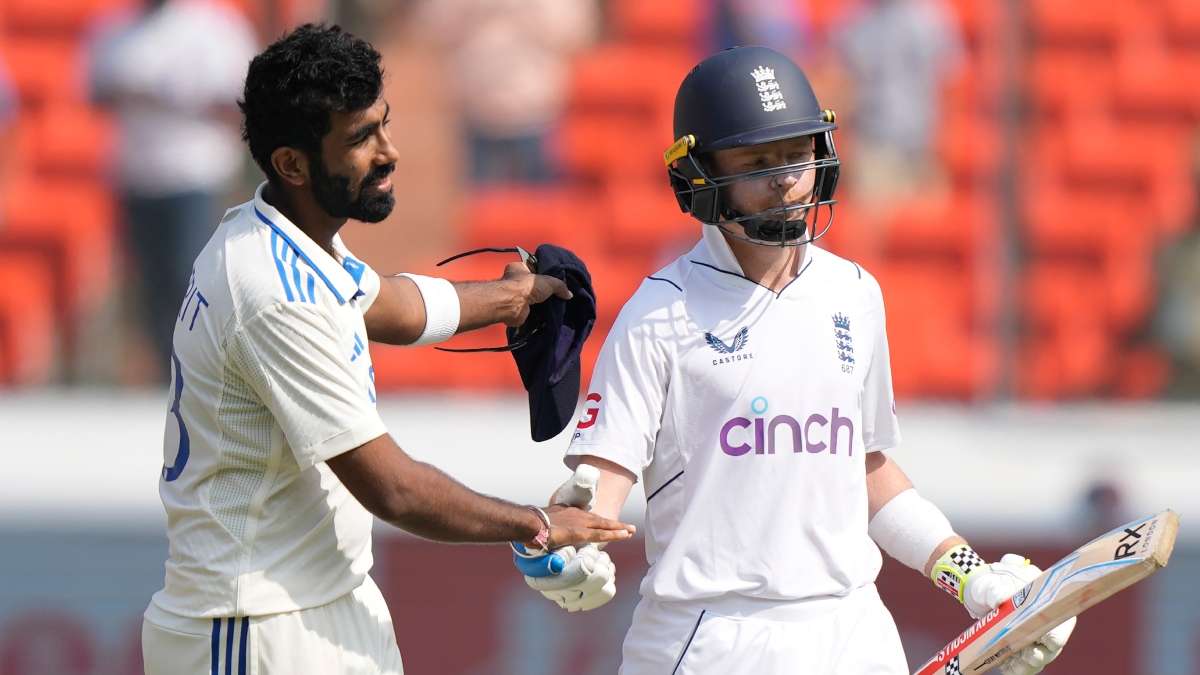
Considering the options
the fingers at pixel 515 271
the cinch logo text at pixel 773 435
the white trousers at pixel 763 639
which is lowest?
the white trousers at pixel 763 639

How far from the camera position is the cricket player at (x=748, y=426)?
3.13 metres

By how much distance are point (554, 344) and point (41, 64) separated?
5319mm

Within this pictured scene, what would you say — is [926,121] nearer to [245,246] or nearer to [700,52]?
[700,52]

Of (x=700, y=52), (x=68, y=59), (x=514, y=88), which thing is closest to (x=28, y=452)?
(x=68, y=59)

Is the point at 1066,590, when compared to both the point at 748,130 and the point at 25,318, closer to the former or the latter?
the point at 748,130

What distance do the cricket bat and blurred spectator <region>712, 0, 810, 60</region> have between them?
523 centimetres

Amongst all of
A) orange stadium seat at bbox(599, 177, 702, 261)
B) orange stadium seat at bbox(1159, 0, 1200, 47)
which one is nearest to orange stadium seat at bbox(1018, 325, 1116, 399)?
orange stadium seat at bbox(1159, 0, 1200, 47)

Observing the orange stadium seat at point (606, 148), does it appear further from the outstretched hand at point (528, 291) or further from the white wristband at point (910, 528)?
the white wristband at point (910, 528)

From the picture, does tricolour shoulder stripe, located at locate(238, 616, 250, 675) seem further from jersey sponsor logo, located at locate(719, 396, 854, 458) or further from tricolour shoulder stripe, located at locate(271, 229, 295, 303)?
jersey sponsor logo, located at locate(719, 396, 854, 458)

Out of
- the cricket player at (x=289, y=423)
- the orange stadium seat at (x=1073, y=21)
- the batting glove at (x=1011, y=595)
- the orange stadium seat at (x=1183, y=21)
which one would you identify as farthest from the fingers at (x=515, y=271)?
the orange stadium seat at (x=1183, y=21)

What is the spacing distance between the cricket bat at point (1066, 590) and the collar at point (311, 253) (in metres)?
1.37

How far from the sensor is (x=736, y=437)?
314cm

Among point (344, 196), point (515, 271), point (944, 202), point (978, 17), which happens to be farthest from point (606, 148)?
point (344, 196)

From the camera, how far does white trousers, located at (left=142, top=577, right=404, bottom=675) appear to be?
117 inches
